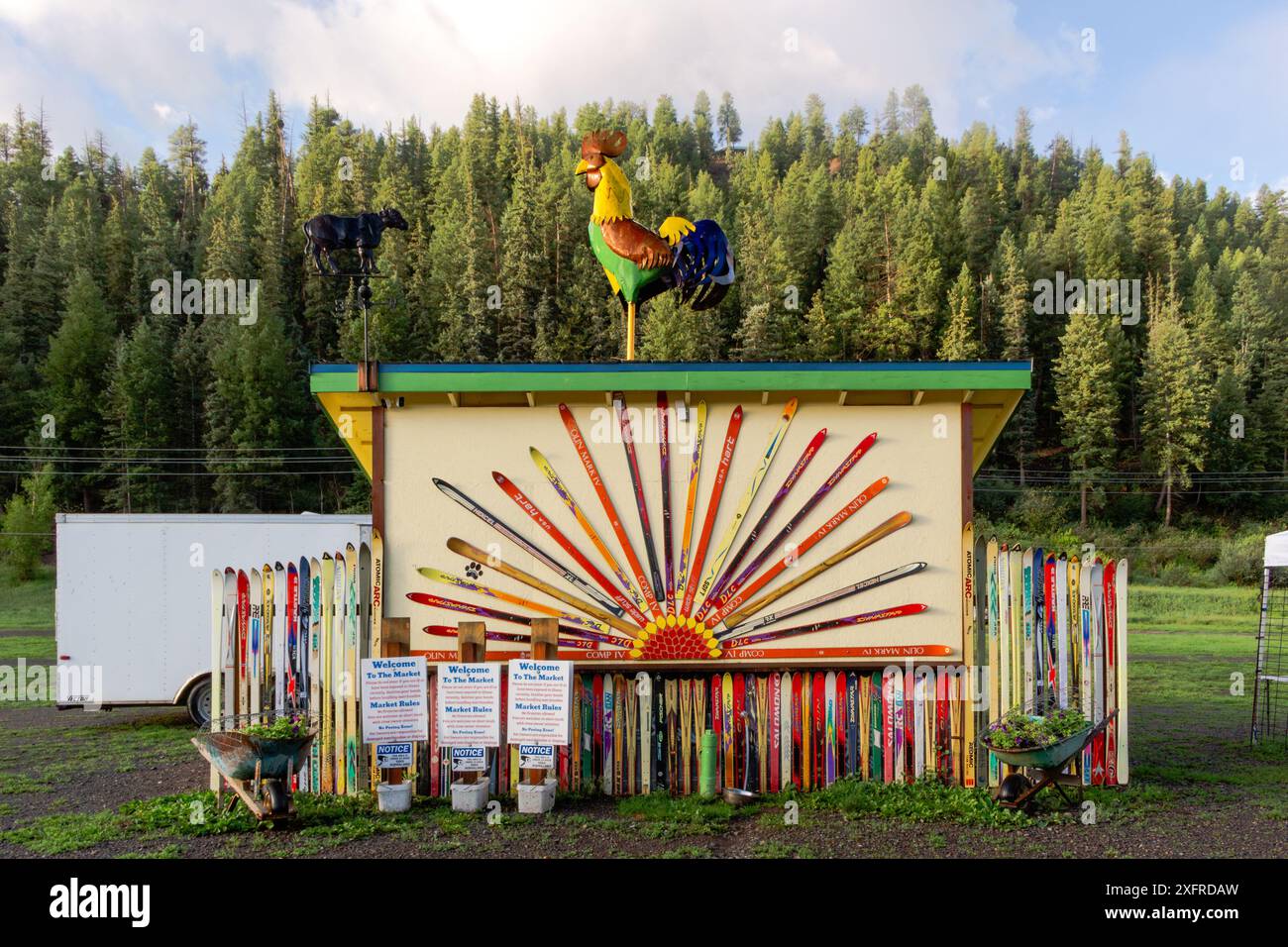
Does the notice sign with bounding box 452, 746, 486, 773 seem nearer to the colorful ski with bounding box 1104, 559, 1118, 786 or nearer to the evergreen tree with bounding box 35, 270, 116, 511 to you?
the colorful ski with bounding box 1104, 559, 1118, 786

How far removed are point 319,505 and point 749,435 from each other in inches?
1661

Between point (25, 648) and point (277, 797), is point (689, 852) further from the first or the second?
point (25, 648)

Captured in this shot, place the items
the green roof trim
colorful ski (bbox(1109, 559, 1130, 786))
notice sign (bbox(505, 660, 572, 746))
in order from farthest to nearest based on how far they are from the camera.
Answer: the green roof trim < colorful ski (bbox(1109, 559, 1130, 786)) < notice sign (bbox(505, 660, 572, 746))

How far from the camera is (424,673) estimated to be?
8492mm

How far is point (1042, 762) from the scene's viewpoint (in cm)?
786

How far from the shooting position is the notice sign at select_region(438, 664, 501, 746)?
27.7ft

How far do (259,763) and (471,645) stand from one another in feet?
6.26

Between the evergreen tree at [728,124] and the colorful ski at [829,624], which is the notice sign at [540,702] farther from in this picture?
the evergreen tree at [728,124]

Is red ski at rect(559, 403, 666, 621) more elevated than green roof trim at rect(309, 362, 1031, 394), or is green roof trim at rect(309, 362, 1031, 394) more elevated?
green roof trim at rect(309, 362, 1031, 394)

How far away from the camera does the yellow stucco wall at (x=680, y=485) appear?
9062mm

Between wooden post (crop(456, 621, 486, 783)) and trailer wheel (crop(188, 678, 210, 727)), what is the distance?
20.9ft

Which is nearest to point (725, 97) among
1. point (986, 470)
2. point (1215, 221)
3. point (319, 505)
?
point (1215, 221)

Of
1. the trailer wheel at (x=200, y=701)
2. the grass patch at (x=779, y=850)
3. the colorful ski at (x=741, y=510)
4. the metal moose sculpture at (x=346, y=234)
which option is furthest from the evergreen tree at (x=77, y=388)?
the grass patch at (x=779, y=850)

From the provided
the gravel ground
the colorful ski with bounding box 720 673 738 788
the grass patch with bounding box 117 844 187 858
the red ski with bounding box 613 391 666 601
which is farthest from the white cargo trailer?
the colorful ski with bounding box 720 673 738 788
